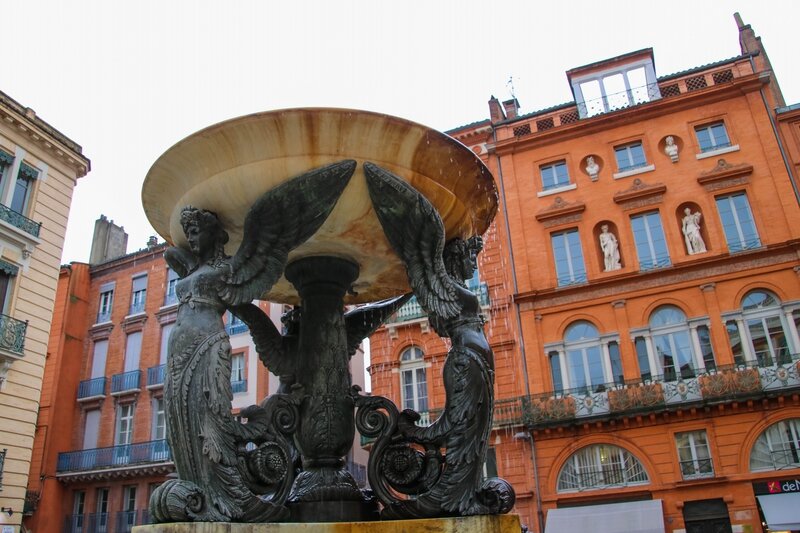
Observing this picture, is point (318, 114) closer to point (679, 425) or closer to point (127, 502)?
point (679, 425)

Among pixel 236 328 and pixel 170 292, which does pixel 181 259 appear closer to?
pixel 236 328

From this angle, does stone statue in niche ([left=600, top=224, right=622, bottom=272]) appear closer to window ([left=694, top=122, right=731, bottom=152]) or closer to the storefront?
window ([left=694, top=122, right=731, bottom=152])

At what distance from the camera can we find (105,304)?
31.2m

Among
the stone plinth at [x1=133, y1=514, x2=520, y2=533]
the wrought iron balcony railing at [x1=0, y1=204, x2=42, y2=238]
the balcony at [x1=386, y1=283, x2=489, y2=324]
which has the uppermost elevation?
the wrought iron balcony railing at [x1=0, y1=204, x2=42, y2=238]

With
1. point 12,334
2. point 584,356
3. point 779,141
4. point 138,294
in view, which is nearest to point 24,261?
point 12,334

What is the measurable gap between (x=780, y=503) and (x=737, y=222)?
9.00 metres

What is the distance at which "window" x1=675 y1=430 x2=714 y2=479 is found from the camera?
1889 cm

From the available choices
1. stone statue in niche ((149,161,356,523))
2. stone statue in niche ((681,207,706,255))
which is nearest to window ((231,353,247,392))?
stone statue in niche ((681,207,706,255))

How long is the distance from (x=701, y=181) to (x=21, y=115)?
70.8 ft

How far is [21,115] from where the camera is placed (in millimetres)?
17703

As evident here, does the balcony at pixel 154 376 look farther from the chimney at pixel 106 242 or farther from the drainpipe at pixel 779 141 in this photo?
the drainpipe at pixel 779 141

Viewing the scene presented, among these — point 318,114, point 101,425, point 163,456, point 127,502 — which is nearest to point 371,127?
point 318,114

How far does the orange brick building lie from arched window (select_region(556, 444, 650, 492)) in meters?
0.06

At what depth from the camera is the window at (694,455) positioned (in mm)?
18891
